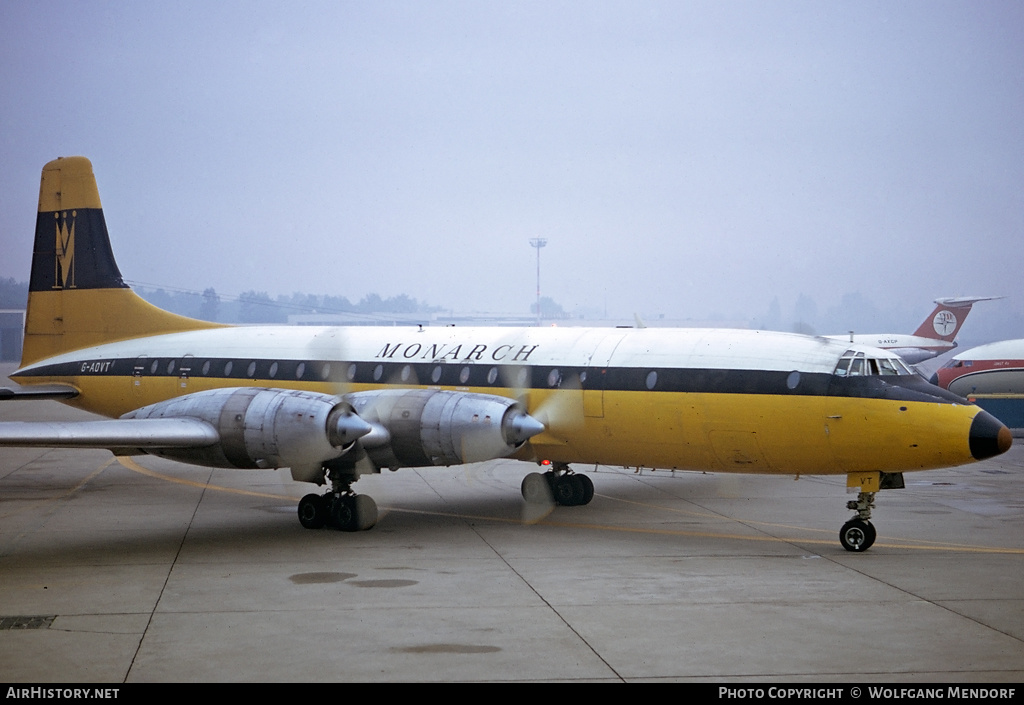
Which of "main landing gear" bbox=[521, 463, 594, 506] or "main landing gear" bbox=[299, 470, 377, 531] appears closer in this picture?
"main landing gear" bbox=[299, 470, 377, 531]

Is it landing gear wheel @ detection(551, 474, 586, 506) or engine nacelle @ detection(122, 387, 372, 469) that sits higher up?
engine nacelle @ detection(122, 387, 372, 469)

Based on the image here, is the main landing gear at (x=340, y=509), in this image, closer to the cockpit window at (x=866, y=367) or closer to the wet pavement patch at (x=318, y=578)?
the wet pavement patch at (x=318, y=578)

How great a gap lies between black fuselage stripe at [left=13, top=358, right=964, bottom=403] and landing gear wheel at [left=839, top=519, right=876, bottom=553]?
197 cm

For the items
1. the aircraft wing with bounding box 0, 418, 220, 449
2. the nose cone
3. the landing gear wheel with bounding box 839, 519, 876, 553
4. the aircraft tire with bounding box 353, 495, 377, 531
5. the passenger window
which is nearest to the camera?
the nose cone

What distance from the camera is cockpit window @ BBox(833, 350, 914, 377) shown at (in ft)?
50.8

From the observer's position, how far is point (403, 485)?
23156mm

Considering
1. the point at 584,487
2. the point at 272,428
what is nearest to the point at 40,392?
the point at 272,428

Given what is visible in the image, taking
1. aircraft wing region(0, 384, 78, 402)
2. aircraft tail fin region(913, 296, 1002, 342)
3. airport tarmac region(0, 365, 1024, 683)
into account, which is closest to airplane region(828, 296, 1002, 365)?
aircraft tail fin region(913, 296, 1002, 342)

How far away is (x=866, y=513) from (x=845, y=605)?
376 cm

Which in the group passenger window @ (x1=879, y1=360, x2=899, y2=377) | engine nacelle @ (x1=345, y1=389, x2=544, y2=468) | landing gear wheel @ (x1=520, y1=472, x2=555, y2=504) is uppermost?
passenger window @ (x1=879, y1=360, x2=899, y2=377)

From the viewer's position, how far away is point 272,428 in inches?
633

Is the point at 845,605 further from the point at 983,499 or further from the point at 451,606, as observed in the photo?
the point at 983,499

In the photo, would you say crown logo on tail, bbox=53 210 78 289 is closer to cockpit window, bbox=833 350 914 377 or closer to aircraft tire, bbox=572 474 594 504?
aircraft tire, bbox=572 474 594 504

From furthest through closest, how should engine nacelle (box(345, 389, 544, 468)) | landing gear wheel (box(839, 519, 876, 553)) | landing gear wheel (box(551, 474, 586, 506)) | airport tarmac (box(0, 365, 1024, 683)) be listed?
landing gear wheel (box(551, 474, 586, 506)) < engine nacelle (box(345, 389, 544, 468)) < landing gear wheel (box(839, 519, 876, 553)) < airport tarmac (box(0, 365, 1024, 683))
